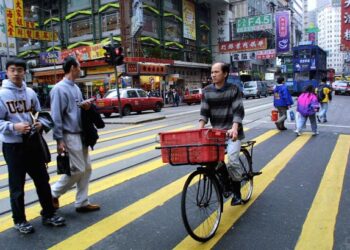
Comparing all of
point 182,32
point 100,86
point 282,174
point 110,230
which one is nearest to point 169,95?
point 100,86

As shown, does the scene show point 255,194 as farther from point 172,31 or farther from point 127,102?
point 172,31

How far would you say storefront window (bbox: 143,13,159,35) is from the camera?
3954cm

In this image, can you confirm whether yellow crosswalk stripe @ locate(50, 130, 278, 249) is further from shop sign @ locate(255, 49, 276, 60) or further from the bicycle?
shop sign @ locate(255, 49, 276, 60)

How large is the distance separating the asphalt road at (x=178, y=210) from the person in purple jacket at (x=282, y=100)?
3.68 m

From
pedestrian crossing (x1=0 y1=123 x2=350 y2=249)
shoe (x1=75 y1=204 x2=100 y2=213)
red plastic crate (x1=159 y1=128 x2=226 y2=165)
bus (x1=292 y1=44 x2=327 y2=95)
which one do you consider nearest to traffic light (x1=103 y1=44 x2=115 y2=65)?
pedestrian crossing (x1=0 y1=123 x2=350 y2=249)

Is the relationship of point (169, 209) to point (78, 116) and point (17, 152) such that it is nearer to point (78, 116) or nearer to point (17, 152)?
point (78, 116)

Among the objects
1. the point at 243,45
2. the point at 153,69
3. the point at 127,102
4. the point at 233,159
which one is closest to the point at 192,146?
the point at 233,159

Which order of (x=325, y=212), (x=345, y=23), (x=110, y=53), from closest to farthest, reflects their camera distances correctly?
(x=325, y=212) → (x=110, y=53) → (x=345, y=23)

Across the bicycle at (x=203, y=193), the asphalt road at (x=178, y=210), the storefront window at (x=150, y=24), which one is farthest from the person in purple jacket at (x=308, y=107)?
the storefront window at (x=150, y=24)

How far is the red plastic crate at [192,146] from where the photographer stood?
373 cm

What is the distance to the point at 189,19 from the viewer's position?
47375 millimetres

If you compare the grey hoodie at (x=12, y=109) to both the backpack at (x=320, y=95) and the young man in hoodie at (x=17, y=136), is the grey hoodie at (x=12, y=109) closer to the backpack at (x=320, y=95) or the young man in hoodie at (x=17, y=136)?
the young man in hoodie at (x=17, y=136)

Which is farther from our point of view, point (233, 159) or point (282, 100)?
point (282, 100)

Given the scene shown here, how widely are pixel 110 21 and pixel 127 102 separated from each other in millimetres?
19288
